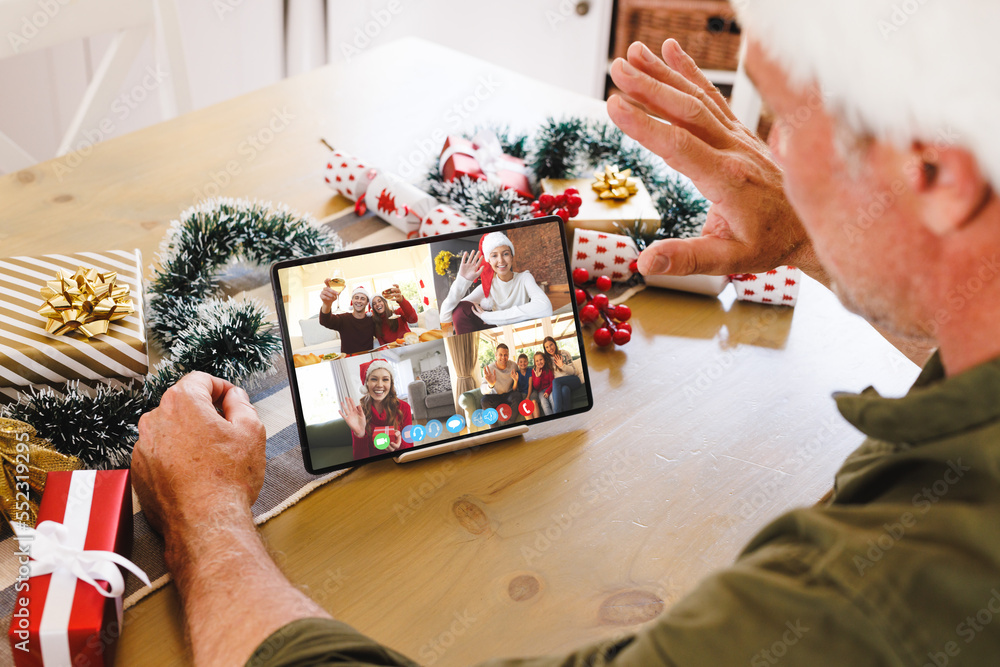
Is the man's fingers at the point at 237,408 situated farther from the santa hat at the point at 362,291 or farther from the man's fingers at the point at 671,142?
the man's fingers at the point at 671,142

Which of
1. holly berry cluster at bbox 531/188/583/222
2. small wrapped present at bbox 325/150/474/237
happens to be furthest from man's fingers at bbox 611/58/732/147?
small wrapped present at bbox 325/150/474/237

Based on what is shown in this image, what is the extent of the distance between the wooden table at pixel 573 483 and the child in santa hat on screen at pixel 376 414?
32 millimetres

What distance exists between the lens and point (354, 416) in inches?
32.4

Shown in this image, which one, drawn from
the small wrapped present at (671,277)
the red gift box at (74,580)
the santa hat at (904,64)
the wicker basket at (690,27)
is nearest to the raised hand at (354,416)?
the red gift box at (74,580)

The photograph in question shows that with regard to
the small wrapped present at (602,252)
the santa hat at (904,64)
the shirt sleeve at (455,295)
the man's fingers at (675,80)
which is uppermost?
the santa hat at (904,64)

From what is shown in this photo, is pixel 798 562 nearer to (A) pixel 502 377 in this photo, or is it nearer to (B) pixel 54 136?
(A) pixel 502 377

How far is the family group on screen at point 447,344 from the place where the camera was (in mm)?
823

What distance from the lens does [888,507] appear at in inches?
19.3

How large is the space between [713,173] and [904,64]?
452mm

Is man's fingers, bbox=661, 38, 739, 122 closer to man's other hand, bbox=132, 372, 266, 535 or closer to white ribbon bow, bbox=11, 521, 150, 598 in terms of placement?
man's other hand, bbox=132, 372, 266, 535

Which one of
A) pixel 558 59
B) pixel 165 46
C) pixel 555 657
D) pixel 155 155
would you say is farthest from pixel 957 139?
pixel 558 59

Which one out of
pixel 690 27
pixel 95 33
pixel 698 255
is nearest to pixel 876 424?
pixel 698 255

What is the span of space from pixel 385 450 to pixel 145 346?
0.36 m

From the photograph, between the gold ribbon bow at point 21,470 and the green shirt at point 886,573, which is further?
the gold ribbon bow at point 21,470
